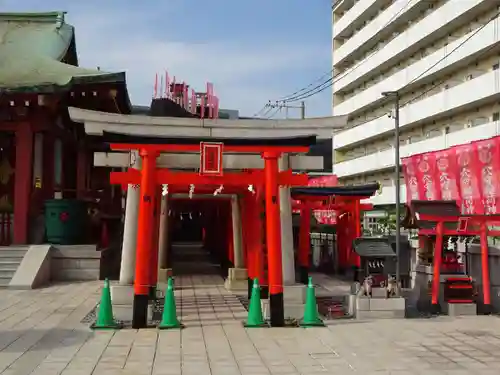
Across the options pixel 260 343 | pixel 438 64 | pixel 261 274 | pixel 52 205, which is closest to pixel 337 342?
pixel 260 343

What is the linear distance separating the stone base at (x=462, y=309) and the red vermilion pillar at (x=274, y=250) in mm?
4197

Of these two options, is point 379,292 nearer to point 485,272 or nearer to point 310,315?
point 310,315

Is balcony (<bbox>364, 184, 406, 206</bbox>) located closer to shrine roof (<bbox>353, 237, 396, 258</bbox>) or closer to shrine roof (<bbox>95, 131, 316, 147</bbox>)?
shrine roof (<bbox>353, 237, 396, 258</bbox>)

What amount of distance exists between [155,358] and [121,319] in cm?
328

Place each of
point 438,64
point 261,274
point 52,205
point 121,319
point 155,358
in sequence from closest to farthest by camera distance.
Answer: point 155,358, point 121,319, point 261,274, point 52,205, point 438,64

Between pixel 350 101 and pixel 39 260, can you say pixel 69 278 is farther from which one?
pixel 350 101

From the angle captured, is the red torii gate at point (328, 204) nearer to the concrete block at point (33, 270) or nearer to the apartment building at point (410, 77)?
the concrete block at point (33, 270)

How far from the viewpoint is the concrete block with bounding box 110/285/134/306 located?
11219 mm

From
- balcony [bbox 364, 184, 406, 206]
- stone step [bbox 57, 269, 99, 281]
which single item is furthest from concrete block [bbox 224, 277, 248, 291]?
balcony [bbox 364, 184, 406, 206]

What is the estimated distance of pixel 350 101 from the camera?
5359cm

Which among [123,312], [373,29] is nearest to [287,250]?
[123,312]

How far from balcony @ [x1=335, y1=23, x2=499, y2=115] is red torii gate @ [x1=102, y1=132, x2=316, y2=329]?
26.6 metres

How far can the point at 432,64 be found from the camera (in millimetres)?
39438

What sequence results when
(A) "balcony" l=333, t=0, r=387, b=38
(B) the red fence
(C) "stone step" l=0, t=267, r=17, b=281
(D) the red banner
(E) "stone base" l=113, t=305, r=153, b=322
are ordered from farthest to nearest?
(A) "balcony" l=333, t=0, r=387, b=38 → (D) the red banner → (C) "stone step" l=0, t=267, r=17, b=281 → (B) the red fence → (E) "stone base" l=113, t=305, r=153, b=322
